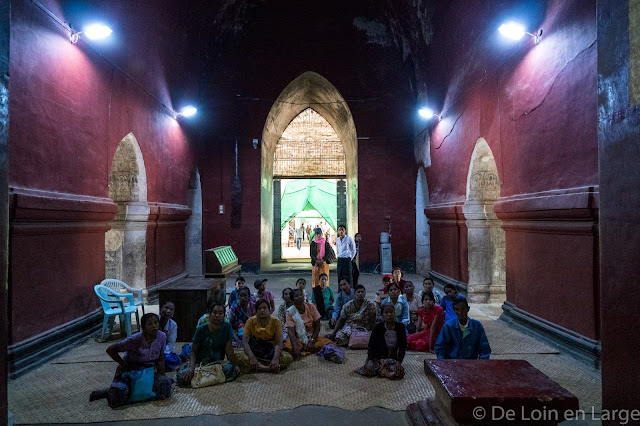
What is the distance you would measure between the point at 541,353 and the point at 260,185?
8.38 meters

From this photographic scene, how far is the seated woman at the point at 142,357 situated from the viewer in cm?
348

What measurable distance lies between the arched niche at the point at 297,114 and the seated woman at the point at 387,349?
7736 millimetres

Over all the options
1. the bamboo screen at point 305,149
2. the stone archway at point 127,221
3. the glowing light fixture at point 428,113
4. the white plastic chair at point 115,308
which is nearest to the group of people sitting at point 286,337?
the white plastic chair at point 115,308

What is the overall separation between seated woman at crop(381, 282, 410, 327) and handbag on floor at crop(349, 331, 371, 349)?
541 millimetres

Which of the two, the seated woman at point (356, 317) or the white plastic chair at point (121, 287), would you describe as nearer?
the seated woman at point (356, 317)

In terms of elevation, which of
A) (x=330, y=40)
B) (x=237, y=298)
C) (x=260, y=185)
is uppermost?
(x=330, y=40)

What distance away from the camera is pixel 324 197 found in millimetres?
18438

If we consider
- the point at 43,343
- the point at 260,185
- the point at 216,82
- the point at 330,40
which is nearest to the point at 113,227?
the point at 43,343

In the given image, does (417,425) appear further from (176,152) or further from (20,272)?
(176,152)

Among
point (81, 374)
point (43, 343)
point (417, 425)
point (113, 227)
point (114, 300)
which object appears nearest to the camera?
point (417, 425)

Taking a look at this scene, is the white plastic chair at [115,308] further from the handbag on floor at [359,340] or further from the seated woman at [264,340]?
the handbag on floor at [359,340]

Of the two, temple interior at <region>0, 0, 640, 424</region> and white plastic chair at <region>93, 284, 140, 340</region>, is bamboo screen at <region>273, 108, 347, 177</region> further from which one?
white plastic chair at <region>93, 284, 140, 340</region>

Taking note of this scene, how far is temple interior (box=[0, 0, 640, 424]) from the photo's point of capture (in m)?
3.17

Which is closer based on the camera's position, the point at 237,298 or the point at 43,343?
the point at 43,343
